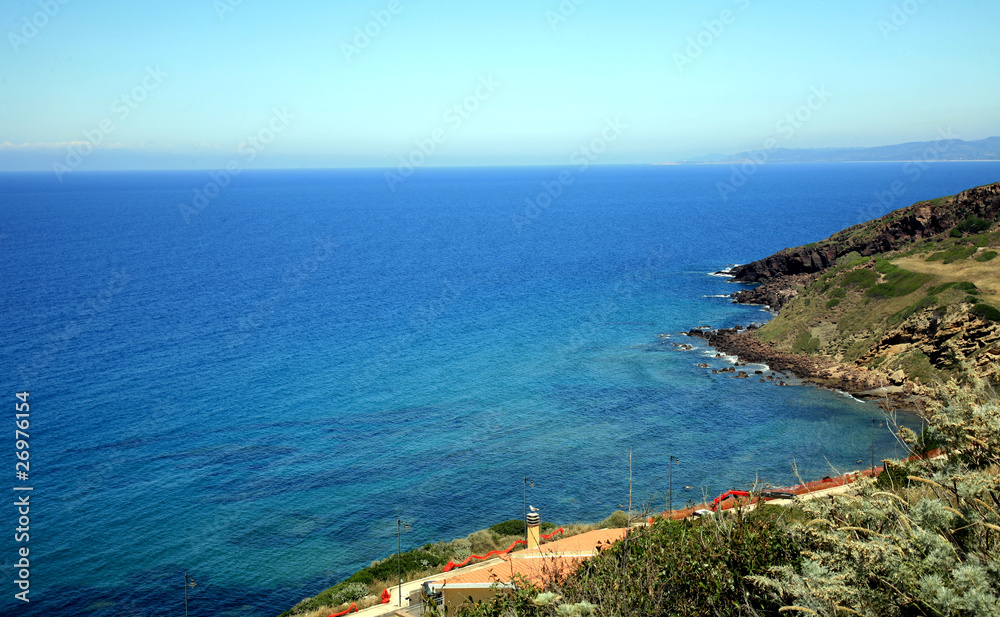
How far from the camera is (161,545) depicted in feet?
112

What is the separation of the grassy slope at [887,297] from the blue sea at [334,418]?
23.2 ft

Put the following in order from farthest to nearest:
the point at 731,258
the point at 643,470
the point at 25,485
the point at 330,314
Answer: the point at 731,258, the point at 330,314, the point at 643,470, the point at 25,485

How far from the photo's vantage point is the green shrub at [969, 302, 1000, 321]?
164ft

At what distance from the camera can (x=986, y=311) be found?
50.5 m

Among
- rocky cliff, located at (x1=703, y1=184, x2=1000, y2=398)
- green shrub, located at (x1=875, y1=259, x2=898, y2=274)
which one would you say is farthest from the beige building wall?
green shrub, located at (x1=875, y1=259, x2=898, y2=274)

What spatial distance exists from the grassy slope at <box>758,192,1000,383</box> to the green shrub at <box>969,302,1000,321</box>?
1.02 metres

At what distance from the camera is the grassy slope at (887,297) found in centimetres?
5512

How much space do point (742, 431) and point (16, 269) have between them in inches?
3830

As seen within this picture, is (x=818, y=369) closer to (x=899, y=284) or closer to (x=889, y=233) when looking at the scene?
(x=899, y=284)

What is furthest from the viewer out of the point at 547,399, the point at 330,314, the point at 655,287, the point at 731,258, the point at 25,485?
the point at 731,258

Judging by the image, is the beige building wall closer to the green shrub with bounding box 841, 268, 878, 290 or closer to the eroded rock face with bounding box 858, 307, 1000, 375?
the eroded rock face with bounding box 858, 307, 1000, 375

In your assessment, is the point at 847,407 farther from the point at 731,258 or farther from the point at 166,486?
the point at 731,258

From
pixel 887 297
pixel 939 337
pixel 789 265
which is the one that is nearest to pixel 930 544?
pixel 939 337

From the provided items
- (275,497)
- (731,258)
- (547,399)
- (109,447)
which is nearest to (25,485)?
(109,447)
